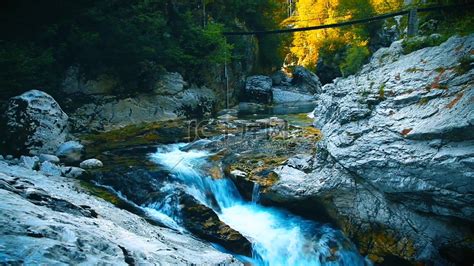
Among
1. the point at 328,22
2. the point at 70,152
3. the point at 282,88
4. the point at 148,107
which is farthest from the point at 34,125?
the point at 328,22

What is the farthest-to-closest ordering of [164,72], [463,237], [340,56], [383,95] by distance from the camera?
[340,56], [164,72], [383,95], [463,237]

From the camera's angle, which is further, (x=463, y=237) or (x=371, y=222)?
(x=371, y=222)

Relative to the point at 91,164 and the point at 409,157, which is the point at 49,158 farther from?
the point at 409,157

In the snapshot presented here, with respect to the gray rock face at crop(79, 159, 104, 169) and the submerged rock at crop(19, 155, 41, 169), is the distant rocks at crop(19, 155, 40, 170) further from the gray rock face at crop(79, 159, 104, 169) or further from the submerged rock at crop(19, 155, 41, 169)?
the gray rock face at crop(79, 159, 104, 169)

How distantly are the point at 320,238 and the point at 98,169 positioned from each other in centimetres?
512

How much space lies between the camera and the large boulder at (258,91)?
2301 centimetres

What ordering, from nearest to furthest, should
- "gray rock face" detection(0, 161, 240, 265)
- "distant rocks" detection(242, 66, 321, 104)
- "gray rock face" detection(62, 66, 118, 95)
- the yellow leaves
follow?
"gray rock face" detection(0, 161, 240, 265)
"gray rock face" detection(62, 66, 118, 95)
"distant rocks" detection(242, 66, 321, 104)
the yellow leaves

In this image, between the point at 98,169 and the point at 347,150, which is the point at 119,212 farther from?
the point at 347,150

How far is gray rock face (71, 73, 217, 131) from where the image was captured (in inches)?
490

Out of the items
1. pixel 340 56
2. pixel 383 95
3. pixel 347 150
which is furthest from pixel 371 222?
pixel 340 56

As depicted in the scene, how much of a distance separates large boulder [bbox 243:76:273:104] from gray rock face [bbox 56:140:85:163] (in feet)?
49.9

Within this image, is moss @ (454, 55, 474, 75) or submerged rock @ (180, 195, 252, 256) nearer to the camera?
moss @ (454, 55, 474, 75)

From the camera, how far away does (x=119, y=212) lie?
202 inches

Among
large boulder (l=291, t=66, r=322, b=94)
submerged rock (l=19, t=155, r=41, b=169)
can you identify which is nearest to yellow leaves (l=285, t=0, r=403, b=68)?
large boulder (l=291, t=66, r=322, b=94)
